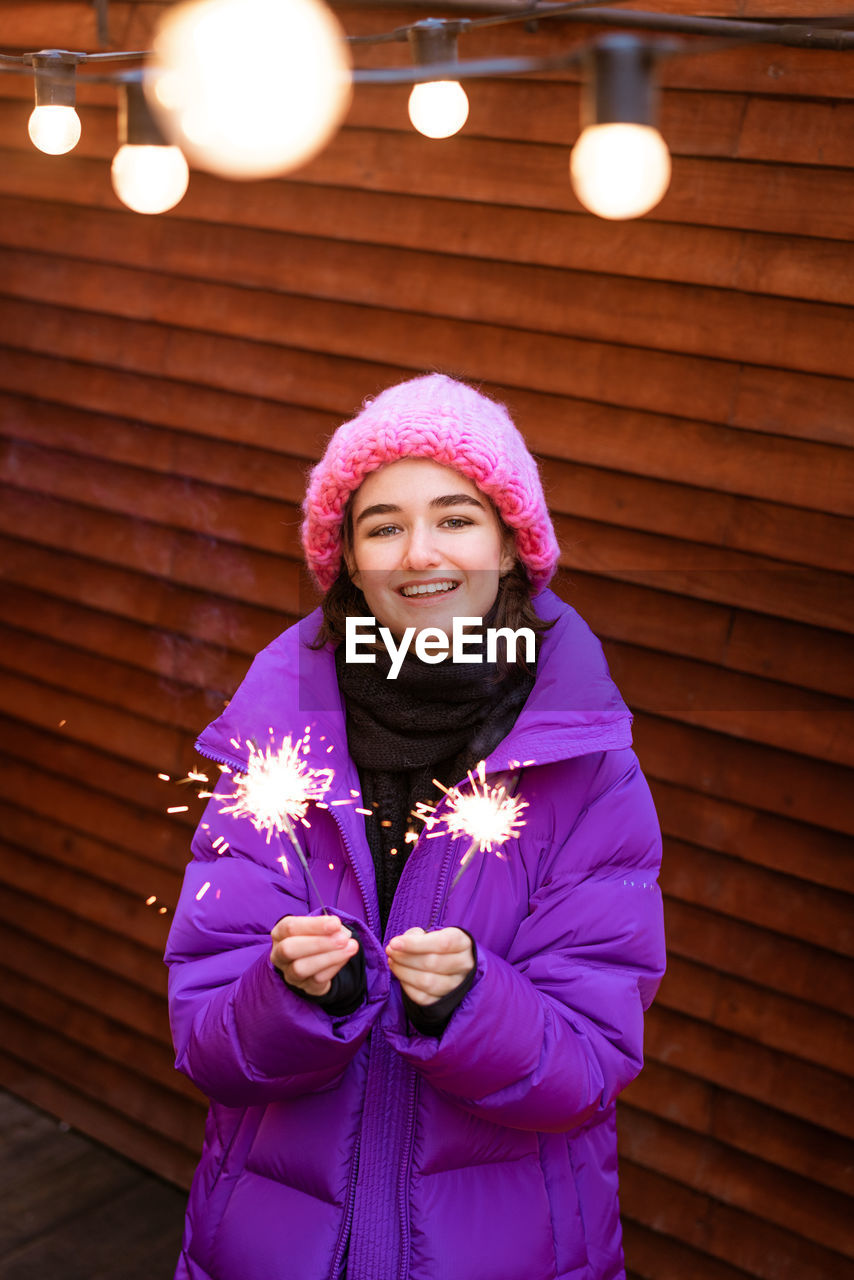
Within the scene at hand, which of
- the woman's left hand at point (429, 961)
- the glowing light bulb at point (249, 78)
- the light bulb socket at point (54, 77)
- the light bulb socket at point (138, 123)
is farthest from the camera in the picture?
the light bulb socket at point (54, 77)

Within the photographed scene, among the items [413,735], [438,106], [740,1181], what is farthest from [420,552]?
[740,1181]

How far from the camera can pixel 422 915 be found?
1.65m

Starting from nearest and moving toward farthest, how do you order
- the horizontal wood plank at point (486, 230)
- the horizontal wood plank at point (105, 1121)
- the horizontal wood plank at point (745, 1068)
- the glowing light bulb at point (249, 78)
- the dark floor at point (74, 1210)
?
the glowing light bulb at point (249, 78) → the horizontal wood plank at point (486, 230) → the horizontal wood plank at point (745, 1068) → the dark floor at point (74, 1210) → the horizontal wood plank at point (105, 1121)

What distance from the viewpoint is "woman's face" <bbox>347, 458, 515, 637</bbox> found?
1669 mm

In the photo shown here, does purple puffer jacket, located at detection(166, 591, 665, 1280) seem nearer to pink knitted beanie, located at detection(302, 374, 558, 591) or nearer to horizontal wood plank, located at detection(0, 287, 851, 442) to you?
pink knitted beanie, located at detection(302, 374, 558, 591)

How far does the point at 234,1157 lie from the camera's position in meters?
1.73

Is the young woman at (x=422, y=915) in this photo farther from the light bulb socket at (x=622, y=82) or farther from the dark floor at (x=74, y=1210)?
the dark floor at (x=74, y=1210)

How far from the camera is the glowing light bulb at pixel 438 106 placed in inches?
77.9

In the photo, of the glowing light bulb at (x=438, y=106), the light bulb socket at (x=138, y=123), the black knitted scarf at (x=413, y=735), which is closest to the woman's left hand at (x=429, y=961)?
the black knitted scarf at (x=413, y=735)

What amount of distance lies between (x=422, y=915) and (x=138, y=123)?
124 cm

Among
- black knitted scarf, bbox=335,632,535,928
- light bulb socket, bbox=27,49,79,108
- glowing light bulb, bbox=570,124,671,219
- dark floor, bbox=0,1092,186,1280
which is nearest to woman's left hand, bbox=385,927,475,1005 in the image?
black knitted scarf, bbox=335,632,535,928

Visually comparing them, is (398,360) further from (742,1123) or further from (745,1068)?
(742,1123)

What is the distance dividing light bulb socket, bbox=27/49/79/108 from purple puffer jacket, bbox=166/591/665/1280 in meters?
1.08

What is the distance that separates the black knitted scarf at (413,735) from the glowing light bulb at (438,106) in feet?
3.01
